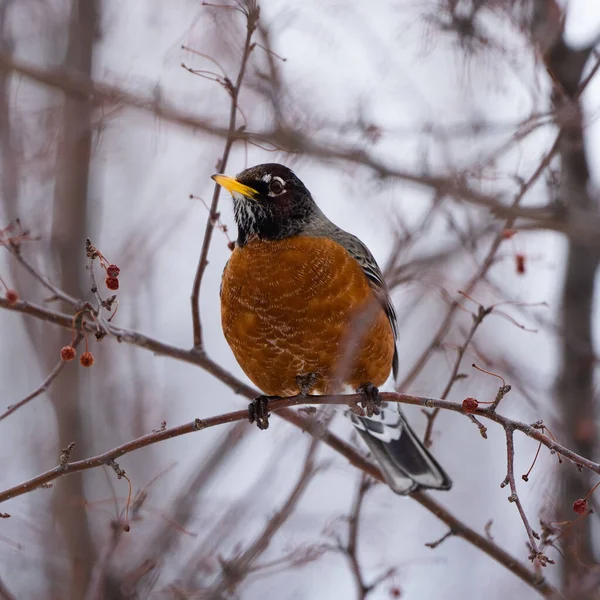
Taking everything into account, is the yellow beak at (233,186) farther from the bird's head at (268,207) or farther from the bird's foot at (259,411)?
the bird's foot at (259,411)

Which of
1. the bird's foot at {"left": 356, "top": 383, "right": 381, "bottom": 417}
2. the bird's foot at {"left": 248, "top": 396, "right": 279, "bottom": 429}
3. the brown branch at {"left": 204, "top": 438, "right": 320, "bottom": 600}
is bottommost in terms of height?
the brown branch at {"left": 204, "top": 438, "right": 320, "bottom": 600}

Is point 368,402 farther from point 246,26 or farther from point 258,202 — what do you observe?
point 246,26

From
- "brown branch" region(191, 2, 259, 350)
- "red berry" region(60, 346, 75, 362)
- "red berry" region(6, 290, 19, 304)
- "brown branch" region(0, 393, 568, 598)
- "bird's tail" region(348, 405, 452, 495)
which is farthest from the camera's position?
"bird's tail" region(348, 405, 452, 495)

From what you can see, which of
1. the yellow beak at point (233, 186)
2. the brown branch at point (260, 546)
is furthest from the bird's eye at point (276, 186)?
the brown branch at point (260, 546)

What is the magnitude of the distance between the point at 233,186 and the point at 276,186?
705 millimetres

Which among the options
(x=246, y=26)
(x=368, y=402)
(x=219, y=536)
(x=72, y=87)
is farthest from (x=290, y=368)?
(x=72, y=87)

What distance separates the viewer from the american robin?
4.46m

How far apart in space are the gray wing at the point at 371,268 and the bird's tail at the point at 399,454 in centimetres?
45

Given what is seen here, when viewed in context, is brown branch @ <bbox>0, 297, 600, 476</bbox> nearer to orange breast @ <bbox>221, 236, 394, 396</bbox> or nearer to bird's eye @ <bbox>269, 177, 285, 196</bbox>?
orange breast @ <bbox>221, 236, 394, 396</bbox>

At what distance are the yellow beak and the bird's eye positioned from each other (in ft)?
0.45

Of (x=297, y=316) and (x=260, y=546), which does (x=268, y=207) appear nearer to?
(x=297, y=316)

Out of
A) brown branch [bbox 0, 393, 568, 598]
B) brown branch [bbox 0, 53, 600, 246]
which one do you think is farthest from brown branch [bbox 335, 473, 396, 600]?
brown branch [bbox 0, 53, 600, 246]

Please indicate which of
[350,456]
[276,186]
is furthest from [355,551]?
[276,186]

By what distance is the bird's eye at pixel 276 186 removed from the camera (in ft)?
16.6
